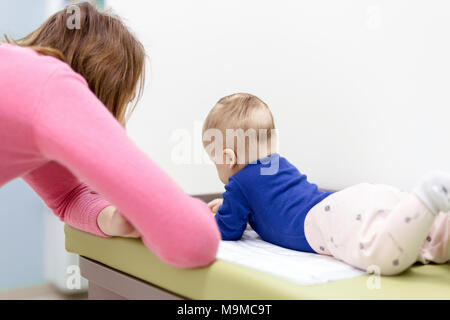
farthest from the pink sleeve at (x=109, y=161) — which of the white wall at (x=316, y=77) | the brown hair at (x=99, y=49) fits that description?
the white wall at (x=316, y=77)

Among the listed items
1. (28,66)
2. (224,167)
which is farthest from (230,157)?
(28,66)

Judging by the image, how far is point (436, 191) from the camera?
722 millimetres

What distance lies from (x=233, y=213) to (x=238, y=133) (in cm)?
19

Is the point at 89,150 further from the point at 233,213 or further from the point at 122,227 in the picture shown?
the point at 233,213

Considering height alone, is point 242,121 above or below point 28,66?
below

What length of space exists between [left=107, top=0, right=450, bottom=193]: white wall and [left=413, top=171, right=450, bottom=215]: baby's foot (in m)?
0.53

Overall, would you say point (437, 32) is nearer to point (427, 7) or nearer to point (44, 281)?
point (427, 7)

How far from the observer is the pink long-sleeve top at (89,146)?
62 cm

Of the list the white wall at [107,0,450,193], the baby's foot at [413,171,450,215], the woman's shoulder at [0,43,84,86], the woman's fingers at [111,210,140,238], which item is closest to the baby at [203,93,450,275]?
the baby's foot at [413,171,450,215]

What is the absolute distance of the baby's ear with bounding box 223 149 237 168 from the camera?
1130 millimetres

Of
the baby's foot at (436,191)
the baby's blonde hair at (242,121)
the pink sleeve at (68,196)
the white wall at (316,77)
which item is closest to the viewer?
the baby's foot at (436,191)

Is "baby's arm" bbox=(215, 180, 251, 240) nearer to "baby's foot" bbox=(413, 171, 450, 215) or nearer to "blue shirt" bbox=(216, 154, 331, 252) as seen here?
"blue shirt" bbox=(216, 154, 331, 252)

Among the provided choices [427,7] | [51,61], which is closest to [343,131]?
[427,7]

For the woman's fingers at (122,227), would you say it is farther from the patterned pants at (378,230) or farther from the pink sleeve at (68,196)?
the patterned pants at (378,230)
